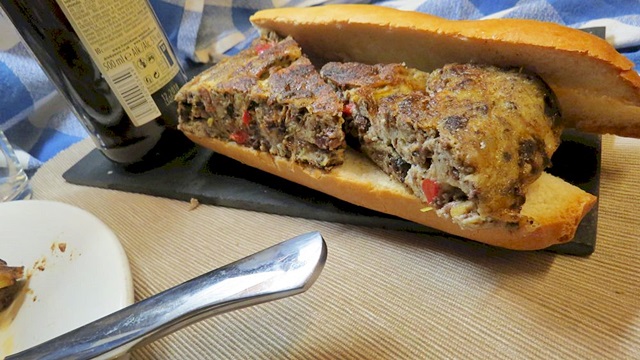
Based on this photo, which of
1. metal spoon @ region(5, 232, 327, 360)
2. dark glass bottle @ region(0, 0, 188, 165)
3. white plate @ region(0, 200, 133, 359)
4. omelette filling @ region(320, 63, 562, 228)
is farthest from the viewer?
dark glass bottle @ region(0, 0, 188, 165)

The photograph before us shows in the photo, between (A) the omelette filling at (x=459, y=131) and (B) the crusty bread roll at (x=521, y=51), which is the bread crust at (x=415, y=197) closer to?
(A) the omelette filling at (x=459, y=131)

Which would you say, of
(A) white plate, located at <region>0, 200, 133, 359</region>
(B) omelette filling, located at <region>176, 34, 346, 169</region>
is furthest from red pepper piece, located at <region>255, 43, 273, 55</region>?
(A) white plate, located at <region>0, 200, 133, 359</region>

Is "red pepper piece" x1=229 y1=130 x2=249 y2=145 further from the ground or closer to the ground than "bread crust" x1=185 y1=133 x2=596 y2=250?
further from the ground

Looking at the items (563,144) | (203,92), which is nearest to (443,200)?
(563,144)

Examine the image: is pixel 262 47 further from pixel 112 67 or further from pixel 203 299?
pixel 203 299

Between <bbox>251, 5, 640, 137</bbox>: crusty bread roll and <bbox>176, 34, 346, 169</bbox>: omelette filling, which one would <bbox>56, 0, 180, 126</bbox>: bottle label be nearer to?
<bbox>176, 34, 346, 169</bbox>: omelette filling

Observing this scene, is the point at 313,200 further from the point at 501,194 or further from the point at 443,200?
the point at 501,194

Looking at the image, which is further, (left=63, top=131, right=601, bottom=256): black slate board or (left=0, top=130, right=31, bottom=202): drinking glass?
(left=0, top=130, right=31, bottom=202): drinking glass

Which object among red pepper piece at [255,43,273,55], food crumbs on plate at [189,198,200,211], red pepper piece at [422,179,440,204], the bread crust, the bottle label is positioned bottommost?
food crumbs on plate at [189,198,200,211]
